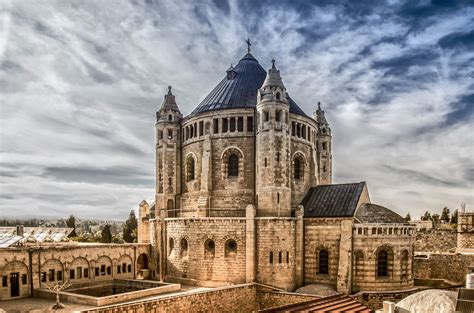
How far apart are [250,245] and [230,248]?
230 cm

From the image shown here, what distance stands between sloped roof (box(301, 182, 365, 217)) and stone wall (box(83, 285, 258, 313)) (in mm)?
9194

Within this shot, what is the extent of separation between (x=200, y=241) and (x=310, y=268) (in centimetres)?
1039

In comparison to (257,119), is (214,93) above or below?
above

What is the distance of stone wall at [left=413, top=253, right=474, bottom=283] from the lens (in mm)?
47250

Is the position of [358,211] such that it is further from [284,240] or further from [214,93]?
[214,93]

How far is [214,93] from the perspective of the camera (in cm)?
4694

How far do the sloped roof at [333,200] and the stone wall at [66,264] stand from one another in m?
17.5

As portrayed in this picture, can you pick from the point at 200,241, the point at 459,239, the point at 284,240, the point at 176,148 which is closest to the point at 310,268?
the point at 284,240

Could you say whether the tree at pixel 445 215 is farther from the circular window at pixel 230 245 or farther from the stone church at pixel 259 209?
the circular window at pixel 230 245

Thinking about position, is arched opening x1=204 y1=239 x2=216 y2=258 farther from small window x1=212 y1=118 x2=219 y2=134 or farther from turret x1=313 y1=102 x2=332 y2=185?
turret x1=313 y1=102 x2=332 y2=185

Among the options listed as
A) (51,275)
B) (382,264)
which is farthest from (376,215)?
(51,275)

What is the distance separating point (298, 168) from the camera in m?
43.8

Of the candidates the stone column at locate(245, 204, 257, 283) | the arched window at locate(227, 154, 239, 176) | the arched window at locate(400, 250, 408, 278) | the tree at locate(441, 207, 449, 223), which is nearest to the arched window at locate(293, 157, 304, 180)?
the arched window at locate(227, 154, 239, 176)

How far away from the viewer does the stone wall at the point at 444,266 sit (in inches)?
1860
